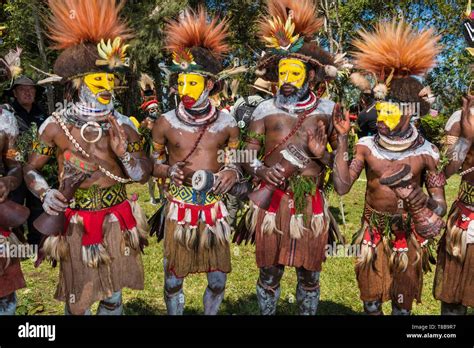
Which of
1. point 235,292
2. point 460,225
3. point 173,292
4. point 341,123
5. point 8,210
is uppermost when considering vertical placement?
point 341,123

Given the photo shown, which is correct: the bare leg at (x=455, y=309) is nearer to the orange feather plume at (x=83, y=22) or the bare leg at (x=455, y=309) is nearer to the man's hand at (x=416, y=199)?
the man's hand at (x=416, y=199)

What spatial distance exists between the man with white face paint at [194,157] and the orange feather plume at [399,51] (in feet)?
4.37

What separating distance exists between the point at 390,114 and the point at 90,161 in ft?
8.15

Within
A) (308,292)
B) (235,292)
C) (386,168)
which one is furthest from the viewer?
(235,292)

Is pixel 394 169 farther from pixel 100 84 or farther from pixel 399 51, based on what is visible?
pixel 100 84

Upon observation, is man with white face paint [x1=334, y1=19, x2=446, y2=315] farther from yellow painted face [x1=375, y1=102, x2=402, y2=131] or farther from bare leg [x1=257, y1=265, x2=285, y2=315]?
bare leg [x1=257, y1=265, x2=285, y2=315]

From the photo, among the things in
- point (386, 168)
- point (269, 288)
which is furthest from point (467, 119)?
point (269, 288)

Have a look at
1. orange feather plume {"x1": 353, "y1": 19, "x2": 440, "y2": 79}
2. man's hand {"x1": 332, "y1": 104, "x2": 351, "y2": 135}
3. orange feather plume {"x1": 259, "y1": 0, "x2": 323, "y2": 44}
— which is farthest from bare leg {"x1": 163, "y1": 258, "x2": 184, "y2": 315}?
orange feather plume {"x1": 353, "y1": 19, "x2": 440, "y2": 79}

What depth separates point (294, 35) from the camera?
4.17 m

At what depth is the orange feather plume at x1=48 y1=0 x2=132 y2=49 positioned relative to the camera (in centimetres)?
368

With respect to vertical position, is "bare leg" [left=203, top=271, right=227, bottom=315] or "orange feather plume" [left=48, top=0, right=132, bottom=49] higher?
"orange feather plume" [left=48, top=0, right=132, bottom=49]

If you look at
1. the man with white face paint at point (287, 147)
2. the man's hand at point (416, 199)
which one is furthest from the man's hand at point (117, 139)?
the man's hand at point (416, 199)

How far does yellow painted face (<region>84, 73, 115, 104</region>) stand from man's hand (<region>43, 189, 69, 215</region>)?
82 cm

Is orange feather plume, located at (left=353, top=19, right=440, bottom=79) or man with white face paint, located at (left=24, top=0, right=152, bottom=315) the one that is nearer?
man with white face paint, located at (left=24, top=0, right=152, bottom=315)
